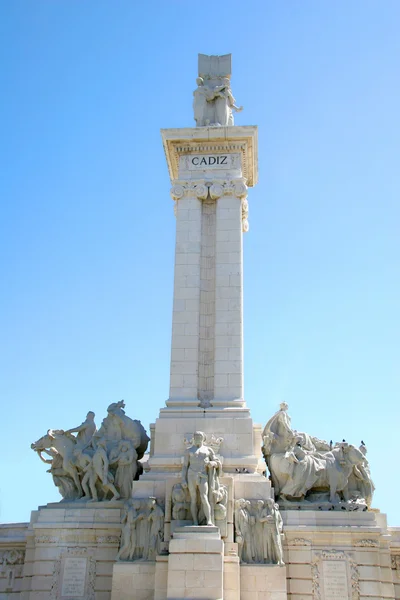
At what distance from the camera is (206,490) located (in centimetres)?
1623

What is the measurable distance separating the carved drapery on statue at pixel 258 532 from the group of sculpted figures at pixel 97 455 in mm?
3673

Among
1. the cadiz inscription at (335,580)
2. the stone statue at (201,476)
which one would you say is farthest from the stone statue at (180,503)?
the cadiz inscription at (335,580)

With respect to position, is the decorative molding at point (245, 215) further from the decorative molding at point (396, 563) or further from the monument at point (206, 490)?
the decorative molding at point (396, 563)

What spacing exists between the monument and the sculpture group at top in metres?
1.42

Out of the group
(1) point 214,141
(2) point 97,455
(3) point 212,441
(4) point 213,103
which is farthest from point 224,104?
(2) point 97,455

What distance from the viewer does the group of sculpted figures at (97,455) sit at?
61.4 feet

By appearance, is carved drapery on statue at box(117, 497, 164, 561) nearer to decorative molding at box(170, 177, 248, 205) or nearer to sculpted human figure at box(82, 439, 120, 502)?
sculpted human figure at box(82, 439, 120, 502)

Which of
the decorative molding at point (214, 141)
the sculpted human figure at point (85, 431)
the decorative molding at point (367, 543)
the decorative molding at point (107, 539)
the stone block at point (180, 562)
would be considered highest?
the decorative molding at point (214, 141)

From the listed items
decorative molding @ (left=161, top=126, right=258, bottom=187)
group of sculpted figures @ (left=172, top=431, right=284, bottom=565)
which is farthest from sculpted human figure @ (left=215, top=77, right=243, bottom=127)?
group of sculpted figures @ (left=172, top=431, right=284, bottom=565)

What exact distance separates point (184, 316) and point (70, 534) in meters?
7.31

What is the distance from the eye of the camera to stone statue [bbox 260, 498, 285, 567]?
54.3 feet

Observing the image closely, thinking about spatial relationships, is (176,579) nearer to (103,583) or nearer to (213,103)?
(103,583)

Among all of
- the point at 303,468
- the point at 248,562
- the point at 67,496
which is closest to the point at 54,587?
the point at 67,496

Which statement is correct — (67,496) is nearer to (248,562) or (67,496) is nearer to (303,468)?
(248,562)
